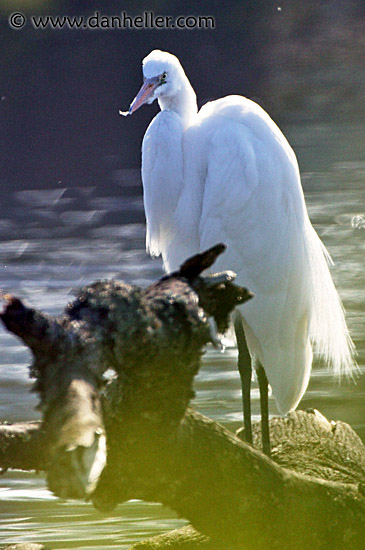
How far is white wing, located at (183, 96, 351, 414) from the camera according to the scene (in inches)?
141

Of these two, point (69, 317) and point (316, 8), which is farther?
point (316, 8)

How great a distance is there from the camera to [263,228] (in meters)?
3.61

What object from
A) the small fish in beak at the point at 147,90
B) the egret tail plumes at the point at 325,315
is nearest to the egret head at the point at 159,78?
the small fish in beak at the point at 147,90

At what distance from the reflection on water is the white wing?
83cm

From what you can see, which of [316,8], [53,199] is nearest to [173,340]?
[53,199]

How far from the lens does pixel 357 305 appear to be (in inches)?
251

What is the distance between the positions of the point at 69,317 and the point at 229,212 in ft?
6.42

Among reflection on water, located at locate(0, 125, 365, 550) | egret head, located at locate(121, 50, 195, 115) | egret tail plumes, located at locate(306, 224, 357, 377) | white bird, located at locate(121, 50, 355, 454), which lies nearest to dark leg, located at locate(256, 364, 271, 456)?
white bird, located at locate(121, 50, 355, 454)

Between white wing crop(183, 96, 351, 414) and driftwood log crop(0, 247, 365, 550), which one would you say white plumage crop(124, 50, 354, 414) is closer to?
white wing crop(183, 96, 351, 414)

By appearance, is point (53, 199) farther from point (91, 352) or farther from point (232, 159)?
point (91, 352)

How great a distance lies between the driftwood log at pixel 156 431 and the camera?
58.6 inches

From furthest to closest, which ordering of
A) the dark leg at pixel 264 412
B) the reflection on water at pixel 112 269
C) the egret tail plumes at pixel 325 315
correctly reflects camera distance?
the reflection on water at pixel 112 269
the egret tail plumes at pixel 325 315
the dark leg at pixel 264 412

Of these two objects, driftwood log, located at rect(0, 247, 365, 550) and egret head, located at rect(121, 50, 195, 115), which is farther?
egret head, located at rect(121, 50, 195, 115)

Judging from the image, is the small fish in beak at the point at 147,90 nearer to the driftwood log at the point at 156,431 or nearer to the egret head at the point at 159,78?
the egret head at the point at 159,78
